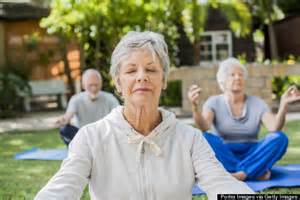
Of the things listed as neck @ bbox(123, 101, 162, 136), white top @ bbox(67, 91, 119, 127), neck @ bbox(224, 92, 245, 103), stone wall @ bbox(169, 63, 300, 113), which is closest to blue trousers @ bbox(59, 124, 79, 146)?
white top @ bbox(67, 91, 119, 127)

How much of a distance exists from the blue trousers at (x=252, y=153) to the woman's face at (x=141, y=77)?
9.61 ft

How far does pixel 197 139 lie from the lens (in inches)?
80.3

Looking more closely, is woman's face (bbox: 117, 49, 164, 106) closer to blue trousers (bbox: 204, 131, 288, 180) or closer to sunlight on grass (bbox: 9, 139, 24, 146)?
blue trousers (bbox: 204, 131, 288, 180)

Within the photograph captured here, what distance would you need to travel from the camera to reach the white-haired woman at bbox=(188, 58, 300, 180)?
16.2ft

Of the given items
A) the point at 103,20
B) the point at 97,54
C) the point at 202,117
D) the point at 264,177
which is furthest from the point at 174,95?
the point at 202,117

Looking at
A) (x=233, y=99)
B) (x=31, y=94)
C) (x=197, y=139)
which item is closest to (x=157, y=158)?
(x=197, y=139)

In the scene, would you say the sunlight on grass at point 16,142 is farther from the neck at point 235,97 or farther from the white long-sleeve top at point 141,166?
the white long-sleeve top at point 141,166

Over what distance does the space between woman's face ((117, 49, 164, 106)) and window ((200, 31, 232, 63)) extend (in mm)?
17410

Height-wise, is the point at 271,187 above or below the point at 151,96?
below

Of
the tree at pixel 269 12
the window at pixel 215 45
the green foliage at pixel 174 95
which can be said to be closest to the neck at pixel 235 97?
the green foliage at pixel 174 95

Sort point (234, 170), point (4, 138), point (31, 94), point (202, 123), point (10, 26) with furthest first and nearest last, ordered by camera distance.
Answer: point (10, 26), point (31, 94), point (4, 138), point (234, 170), point (202, 123)

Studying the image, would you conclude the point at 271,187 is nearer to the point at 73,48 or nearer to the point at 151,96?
the point at 151,96

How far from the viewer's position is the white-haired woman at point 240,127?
16.2 feet

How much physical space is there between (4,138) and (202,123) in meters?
5.61
